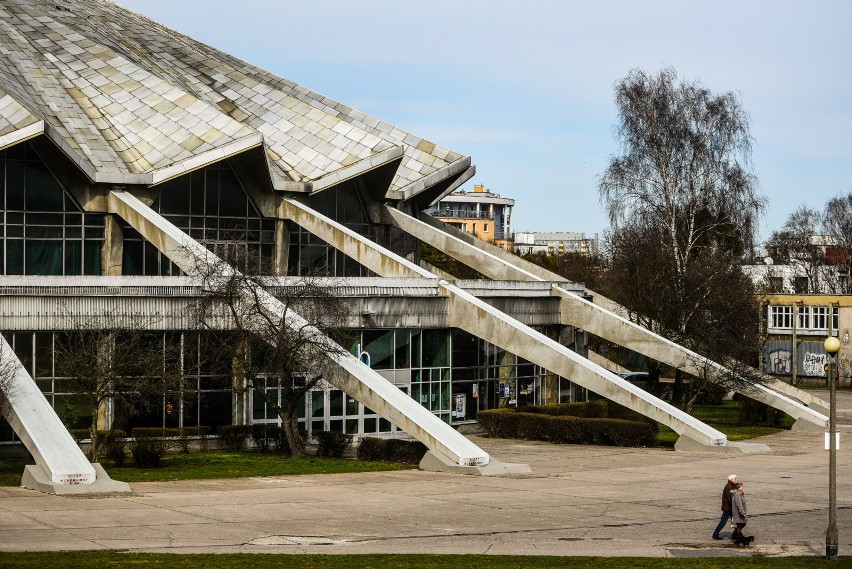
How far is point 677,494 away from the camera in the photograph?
27156mm

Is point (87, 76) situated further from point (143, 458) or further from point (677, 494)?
point (677, 494)

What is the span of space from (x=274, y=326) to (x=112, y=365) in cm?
414

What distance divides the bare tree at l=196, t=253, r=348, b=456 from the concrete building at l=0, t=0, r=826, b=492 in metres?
0.33

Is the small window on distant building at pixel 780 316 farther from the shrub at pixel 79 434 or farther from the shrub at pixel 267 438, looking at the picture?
the shrub at pixel 79 434

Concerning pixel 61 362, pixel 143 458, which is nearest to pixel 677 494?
pixel 143 458

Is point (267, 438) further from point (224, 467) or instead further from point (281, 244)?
point (281, 244)

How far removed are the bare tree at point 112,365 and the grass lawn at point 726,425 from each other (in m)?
15.5

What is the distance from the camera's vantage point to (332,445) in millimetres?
33688

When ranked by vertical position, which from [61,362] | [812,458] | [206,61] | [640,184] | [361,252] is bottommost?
[812,458]

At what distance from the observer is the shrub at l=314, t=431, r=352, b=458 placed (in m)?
33.7

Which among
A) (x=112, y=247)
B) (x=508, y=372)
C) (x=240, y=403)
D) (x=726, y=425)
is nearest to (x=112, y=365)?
(x=240, y=403)

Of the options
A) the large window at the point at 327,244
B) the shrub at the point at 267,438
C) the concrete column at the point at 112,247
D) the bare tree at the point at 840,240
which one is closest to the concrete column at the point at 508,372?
the large window at the point at 327,244

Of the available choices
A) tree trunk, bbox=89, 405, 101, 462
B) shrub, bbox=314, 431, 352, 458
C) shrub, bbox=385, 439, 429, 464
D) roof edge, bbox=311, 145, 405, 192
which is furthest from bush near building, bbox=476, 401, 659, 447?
tree trunk, bbox=89, 405, 101, 462

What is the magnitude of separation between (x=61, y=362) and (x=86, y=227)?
12778 mm
